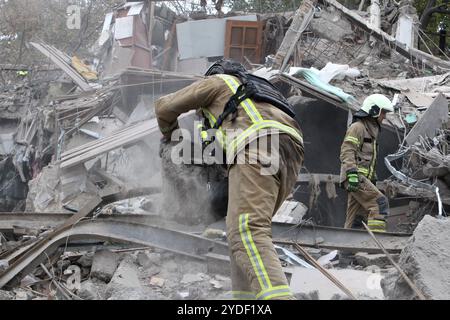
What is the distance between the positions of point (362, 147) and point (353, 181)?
0.48 meters

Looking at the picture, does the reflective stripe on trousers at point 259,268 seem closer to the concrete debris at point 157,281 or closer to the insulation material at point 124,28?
the concrete debris at point 157,281

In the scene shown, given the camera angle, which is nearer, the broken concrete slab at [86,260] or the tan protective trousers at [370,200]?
the broken concrete slab at [86,260]

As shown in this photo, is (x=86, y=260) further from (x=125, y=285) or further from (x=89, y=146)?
(x=89, y=146)

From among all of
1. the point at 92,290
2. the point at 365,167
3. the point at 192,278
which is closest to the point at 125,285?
the point at 92,290

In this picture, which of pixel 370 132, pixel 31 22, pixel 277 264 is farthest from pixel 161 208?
pixel 31 22

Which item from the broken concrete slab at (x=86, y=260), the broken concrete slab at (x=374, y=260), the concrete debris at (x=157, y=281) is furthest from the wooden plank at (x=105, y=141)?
the broken concrete slab at (x=374, y=260)

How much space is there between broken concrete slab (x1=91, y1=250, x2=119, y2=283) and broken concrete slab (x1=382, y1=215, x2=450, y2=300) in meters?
1.87

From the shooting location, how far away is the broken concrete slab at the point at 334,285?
4062mm

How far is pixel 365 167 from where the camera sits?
270 inches

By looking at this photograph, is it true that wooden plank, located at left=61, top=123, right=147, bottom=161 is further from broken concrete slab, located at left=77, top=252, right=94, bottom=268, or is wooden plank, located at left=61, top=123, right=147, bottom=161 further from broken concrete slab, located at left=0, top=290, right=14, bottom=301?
broken concrete slab, located at left=0, top=290, right=14, bottom=301

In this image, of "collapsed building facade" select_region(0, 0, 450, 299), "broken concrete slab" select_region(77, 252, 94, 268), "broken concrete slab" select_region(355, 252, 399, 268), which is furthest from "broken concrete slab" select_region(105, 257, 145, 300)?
"broken concrete slab" select_region(355, 252, 399, 268)

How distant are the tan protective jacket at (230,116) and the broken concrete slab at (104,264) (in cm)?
124

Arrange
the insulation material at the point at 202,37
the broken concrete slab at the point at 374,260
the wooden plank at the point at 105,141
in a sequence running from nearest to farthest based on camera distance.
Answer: the broken concrete slab at the point at 374,260 < the wooden plank at the point at 105,141 < the insulation material at the point at 202,37

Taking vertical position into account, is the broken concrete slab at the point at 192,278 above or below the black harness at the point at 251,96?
below
